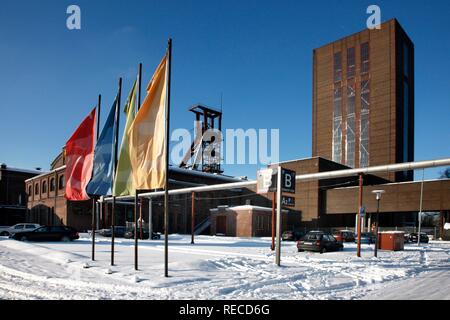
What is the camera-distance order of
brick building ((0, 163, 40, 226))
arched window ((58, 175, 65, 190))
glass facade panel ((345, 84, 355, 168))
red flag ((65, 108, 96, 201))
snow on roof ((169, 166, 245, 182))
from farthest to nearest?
glass facade panel ((345, 84, 355, 168))
brick building ((0, 163, 40, 226))
snow on roof ((169, 166, 245, 182))
arched window ((58, 175, 65, 190))
red flag ((65, 108, 96, 201))

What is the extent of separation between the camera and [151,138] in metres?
13.0

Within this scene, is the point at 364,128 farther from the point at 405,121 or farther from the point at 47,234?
the point at 47,234

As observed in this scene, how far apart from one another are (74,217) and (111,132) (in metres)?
34.8

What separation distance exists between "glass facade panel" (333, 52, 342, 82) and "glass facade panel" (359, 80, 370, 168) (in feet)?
22.4

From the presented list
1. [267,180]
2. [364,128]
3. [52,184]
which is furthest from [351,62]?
[267,180]

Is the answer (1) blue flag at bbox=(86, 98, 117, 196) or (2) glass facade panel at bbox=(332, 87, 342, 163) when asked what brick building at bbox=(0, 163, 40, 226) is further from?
(2) glass facade panel at bbox=(332, 87, 342, 163)

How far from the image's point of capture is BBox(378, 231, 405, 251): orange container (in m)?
25.0

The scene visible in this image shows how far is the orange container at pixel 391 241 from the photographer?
25000 mm

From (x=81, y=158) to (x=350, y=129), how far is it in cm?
7898

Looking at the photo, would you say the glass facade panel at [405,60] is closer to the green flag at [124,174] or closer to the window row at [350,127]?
the window row at [350,127]

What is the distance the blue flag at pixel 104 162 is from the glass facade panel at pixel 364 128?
77.1 metres

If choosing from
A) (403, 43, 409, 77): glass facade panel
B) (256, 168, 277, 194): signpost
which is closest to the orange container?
(256, 168, 277, 194): signpost

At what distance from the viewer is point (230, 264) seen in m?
15.6

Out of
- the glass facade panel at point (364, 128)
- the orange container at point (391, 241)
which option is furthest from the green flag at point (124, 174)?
the glass facade panel at point (364, 128)
